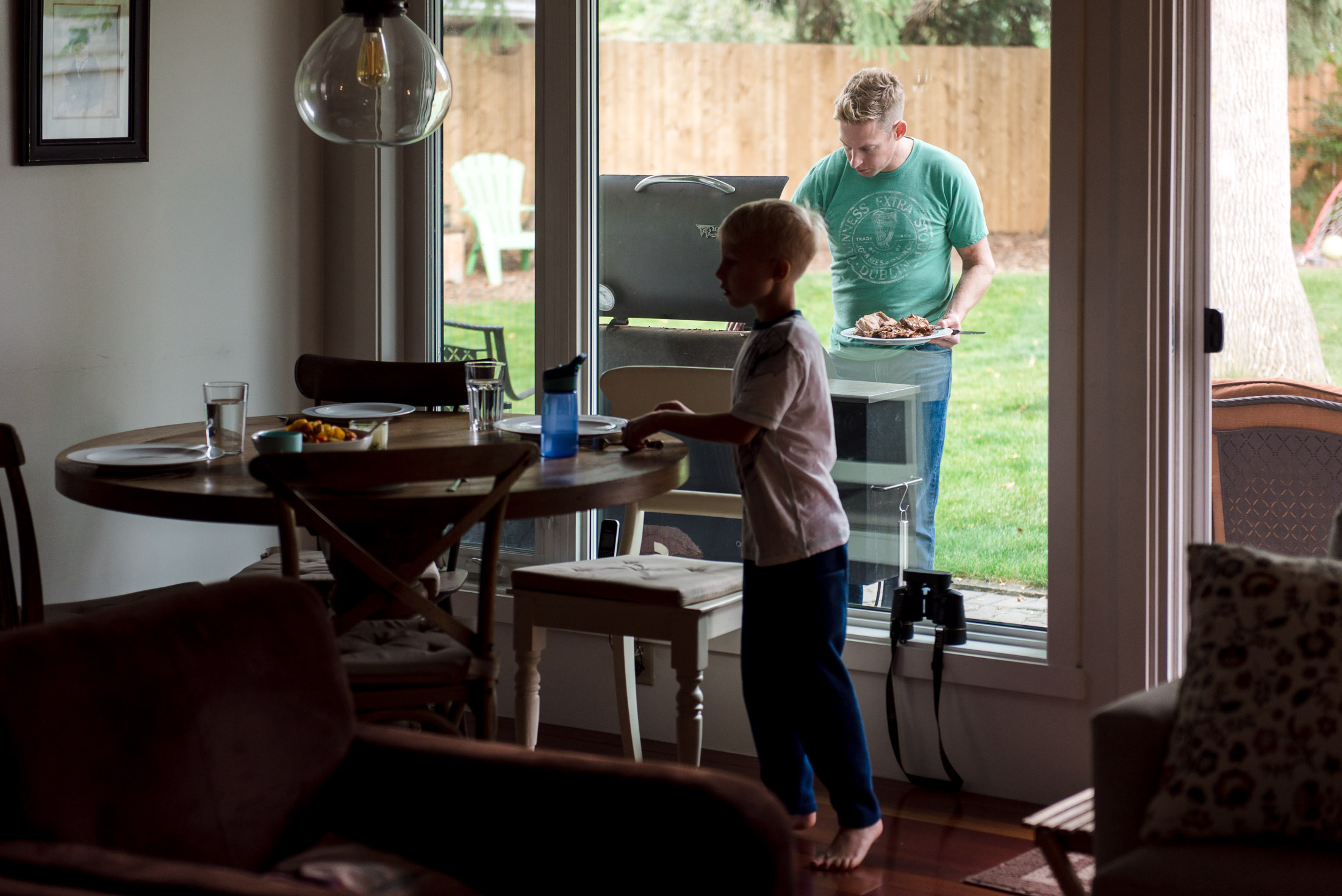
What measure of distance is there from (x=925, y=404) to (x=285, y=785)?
1.91m

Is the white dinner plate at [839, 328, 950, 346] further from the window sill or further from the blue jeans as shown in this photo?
the window sill

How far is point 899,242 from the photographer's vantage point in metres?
2.96

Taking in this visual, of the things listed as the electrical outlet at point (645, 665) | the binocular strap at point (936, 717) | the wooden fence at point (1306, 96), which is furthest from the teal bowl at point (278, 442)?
the wooden fence at point (1306, 96)

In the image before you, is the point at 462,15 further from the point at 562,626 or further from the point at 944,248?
the point at 562,626

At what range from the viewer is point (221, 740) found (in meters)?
1.41

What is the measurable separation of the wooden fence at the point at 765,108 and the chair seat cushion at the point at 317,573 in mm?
1129

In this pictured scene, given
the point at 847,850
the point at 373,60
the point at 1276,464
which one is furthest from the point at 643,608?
the point at 1276,464

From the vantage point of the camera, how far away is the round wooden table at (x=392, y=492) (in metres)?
2.01

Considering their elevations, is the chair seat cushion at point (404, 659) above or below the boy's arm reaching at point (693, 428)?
below

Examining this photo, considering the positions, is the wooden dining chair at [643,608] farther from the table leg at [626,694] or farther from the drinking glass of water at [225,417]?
the drinking glass of water at [225,417]

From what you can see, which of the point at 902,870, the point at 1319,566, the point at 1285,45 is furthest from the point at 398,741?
the point at 1285,45

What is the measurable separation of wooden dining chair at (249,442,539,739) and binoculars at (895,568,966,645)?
3.56 feet

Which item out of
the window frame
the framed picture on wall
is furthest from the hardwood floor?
the framed picture on wall

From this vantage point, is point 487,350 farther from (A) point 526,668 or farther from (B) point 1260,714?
(B) point 1260,714
